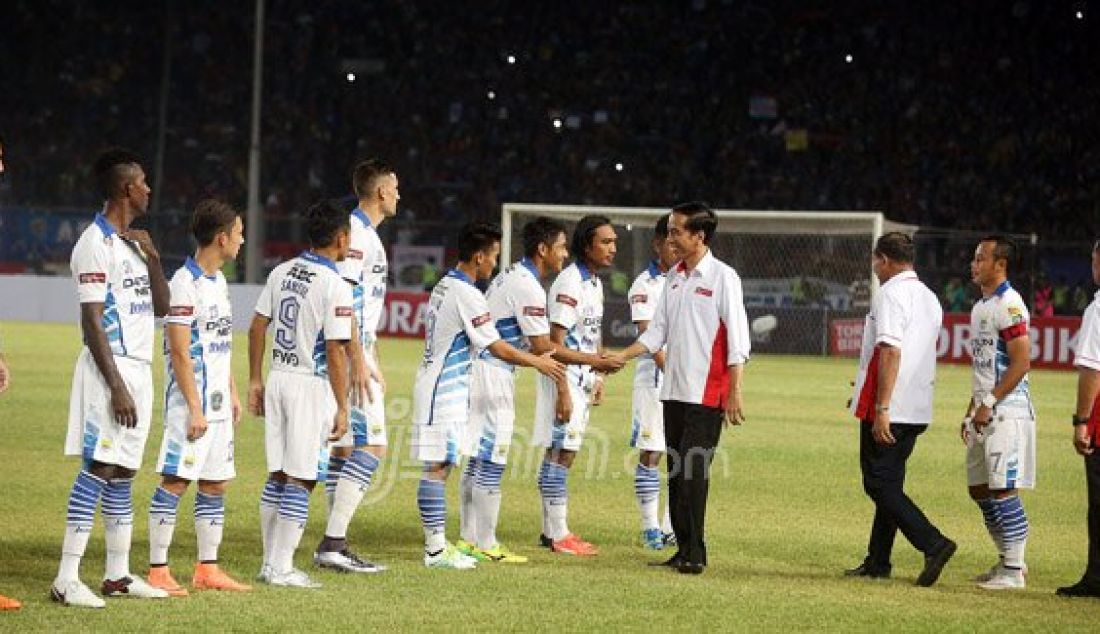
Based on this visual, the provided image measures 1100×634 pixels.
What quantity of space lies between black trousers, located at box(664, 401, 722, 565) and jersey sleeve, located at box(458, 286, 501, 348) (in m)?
1.24

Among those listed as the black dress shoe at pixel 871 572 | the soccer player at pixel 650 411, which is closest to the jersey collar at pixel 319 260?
the soccer player at pixel 650 411

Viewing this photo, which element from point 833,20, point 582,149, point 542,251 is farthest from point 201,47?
point 542,251

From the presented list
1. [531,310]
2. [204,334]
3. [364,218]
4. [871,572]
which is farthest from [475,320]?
[871,572]

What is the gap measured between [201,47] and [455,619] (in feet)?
158

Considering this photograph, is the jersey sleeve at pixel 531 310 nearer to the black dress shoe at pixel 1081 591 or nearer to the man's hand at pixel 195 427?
the man's hand at pixel 195 427

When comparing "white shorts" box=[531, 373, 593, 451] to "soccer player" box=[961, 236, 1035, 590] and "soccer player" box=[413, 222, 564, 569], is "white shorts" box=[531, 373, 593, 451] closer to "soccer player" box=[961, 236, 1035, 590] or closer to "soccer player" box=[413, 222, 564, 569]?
"soccer player" box=[413, 222, 564, 569]

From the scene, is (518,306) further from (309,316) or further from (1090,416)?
(1090,416)

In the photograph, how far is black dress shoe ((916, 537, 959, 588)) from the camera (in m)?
10.2

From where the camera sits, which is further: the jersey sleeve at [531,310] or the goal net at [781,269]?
the goal net at [781,269]

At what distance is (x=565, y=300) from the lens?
11562 mm

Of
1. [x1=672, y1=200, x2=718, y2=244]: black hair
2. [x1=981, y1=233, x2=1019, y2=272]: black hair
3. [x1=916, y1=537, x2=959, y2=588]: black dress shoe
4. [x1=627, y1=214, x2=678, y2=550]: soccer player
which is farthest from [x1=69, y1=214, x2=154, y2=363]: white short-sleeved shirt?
[x1=981, y1=233, x2=1019, y2=272]: black hair

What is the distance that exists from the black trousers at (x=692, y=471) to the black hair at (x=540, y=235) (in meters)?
1.42

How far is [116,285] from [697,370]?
3.66 metres

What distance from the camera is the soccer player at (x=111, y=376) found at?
8.55 meters
